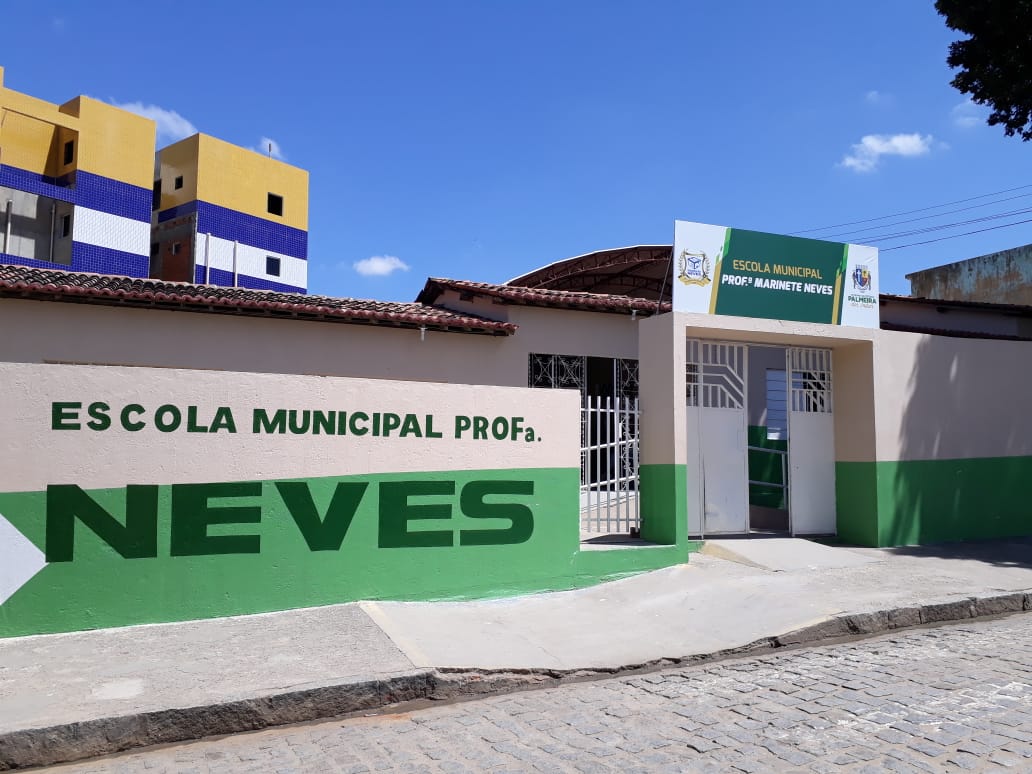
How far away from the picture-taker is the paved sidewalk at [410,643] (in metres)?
4.61

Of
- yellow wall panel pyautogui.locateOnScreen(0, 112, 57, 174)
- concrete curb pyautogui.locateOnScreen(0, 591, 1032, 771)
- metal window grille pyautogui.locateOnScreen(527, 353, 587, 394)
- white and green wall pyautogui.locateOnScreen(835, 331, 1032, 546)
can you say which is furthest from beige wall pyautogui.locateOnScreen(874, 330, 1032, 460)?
yellow wall panel pyautogui.locateOnScreen(0, 112, 57, 174)

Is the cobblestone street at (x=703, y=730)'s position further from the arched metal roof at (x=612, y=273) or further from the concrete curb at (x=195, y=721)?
the arched metal roof at (x=612, y=273)

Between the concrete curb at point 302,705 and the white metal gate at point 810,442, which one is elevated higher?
the white metal gate at point 810,442

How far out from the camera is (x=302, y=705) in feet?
16.0

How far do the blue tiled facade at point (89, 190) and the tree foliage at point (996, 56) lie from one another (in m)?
23.7

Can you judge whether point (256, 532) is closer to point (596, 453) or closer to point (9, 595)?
point (9, 595)

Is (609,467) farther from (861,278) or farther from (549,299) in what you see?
(549,299)

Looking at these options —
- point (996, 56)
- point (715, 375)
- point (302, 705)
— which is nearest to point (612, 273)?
point (996, 56)

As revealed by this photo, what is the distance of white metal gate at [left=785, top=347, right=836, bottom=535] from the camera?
10.3 metres

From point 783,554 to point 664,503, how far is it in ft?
5.27

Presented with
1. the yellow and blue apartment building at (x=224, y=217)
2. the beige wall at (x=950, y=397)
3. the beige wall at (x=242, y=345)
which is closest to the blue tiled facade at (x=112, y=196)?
the yellow and blue apartment building at (x=224, y=217)

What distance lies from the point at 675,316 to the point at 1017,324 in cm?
1207

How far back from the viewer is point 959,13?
1331 centimetres

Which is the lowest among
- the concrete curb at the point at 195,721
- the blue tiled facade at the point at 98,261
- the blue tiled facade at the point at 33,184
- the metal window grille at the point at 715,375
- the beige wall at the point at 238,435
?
the concrete curb at the point at 195,721
